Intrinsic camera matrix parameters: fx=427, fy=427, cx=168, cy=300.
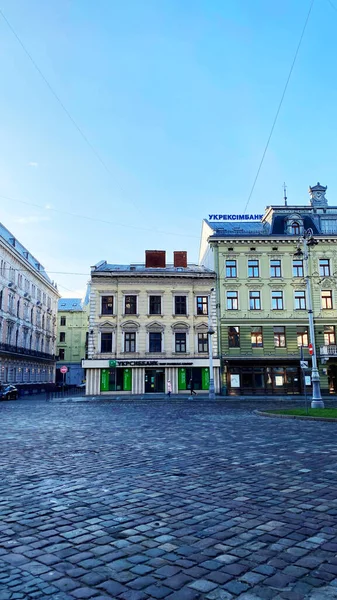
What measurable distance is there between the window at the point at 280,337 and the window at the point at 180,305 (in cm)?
875

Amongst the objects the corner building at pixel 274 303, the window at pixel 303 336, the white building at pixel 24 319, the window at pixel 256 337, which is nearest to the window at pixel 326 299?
the corner building at pixel 274 303

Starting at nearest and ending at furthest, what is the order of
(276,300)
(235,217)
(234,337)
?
(234,337)
(276,300)
(235,217)

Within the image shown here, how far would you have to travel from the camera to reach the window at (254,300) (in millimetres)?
40156

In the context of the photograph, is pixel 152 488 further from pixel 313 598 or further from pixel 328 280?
pixel 328 280

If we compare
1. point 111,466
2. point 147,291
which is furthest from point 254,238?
point 111,466

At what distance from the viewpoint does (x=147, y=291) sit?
41.2 metres

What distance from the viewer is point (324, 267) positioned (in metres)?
40.5

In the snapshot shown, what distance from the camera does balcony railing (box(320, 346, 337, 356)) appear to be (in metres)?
38.1

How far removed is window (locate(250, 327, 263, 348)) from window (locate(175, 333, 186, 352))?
6.40 metres

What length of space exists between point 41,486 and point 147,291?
35.0 meters

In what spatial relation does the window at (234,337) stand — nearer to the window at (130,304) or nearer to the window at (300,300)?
the window at (300,300)

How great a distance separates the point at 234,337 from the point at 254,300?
4011 millimetres

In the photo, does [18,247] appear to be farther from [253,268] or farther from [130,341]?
[253,268]

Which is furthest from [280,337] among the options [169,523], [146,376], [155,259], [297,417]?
[169,523]
